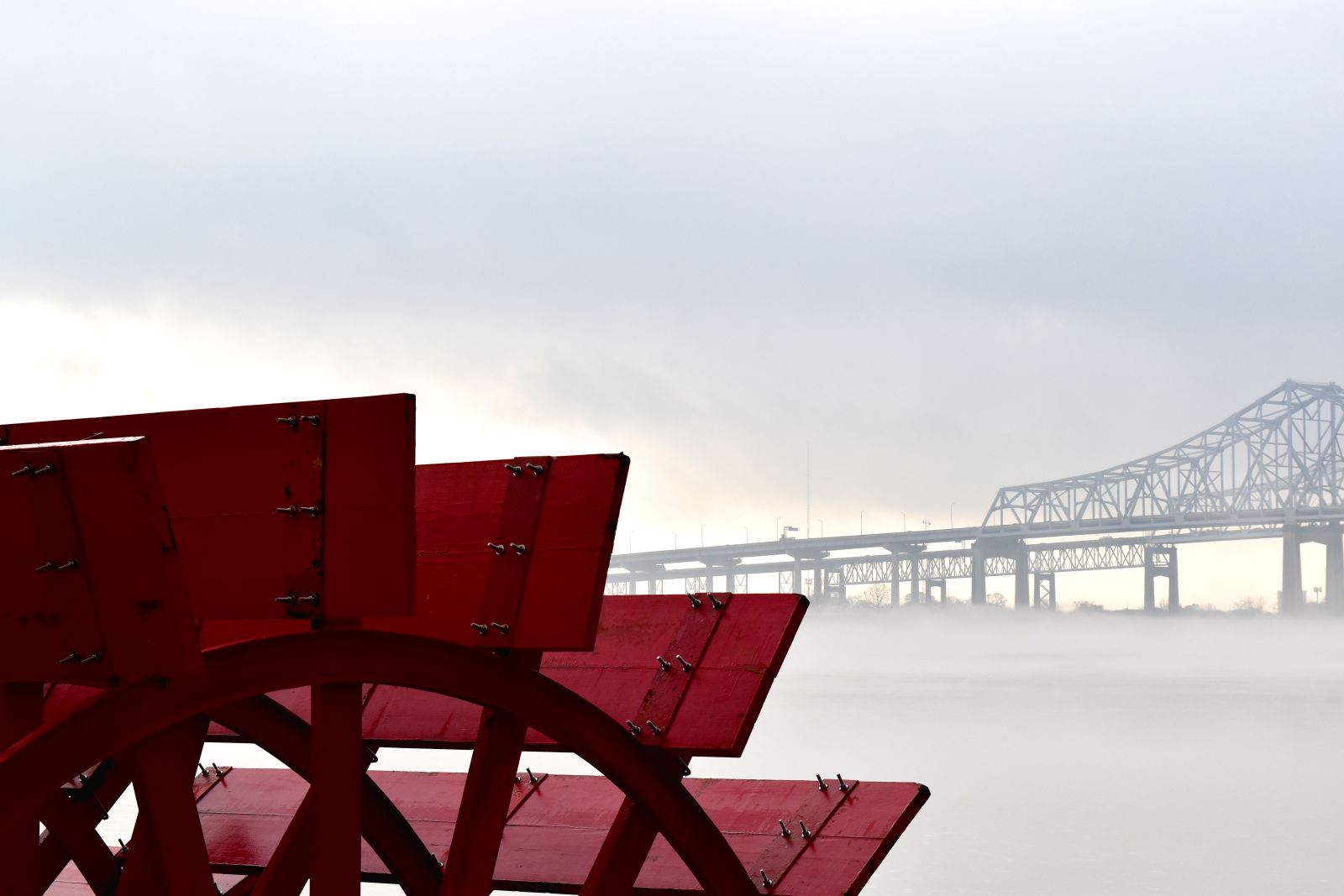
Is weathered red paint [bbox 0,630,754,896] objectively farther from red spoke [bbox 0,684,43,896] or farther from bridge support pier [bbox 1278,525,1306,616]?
bridge support pier [bbox 1278,525,1306,616]

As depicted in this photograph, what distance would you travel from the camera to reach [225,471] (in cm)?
275

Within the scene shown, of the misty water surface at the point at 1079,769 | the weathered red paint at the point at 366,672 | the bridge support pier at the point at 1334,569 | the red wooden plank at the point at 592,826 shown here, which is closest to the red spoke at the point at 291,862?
the weathered red paint at the point at 366,672

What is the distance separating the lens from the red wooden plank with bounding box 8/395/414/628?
265cm

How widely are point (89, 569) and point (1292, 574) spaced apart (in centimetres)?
5248

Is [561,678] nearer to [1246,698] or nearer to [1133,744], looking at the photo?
[1133,744]

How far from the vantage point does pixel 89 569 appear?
7.19 feet

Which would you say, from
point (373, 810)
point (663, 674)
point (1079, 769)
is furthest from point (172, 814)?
point (1079, 769)

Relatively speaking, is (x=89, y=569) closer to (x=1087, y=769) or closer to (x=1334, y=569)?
(x=1087, y=769)

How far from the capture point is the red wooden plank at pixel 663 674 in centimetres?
366

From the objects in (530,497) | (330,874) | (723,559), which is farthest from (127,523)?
(723,559)

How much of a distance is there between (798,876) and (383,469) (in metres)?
1.78

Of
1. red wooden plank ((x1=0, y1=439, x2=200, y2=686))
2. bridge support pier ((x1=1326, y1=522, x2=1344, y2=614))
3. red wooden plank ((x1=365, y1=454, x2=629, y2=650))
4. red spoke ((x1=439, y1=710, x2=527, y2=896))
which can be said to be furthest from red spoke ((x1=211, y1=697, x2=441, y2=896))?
bridge support pier ((x1=1326, y1=522, x2=1344, y2=614))

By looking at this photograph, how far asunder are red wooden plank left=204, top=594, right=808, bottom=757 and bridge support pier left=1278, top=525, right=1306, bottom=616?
48.5 meters

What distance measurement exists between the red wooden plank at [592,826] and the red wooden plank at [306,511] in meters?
1.58
